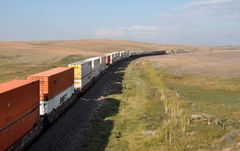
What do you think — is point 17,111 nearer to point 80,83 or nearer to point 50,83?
point 50,83

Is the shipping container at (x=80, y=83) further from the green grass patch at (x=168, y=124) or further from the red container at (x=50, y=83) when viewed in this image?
the red container at (x=50, y=83)

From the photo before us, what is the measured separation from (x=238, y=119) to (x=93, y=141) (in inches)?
466

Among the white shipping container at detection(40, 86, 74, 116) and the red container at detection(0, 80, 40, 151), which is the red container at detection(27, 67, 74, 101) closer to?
the white shipping container at detection(40, 86, 74, 116)

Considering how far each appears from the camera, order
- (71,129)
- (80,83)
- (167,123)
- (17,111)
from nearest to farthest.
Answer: (17,111) → (167,123) → (71,129) → (80,83)

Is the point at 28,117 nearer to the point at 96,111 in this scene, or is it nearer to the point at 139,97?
the point at 96,111

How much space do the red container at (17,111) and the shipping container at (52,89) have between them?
2.29 metres

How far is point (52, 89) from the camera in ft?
93.1

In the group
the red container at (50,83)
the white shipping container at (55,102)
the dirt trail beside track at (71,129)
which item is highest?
the red container at (50,83)

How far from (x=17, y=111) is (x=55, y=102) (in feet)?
29.7

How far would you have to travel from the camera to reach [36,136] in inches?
945

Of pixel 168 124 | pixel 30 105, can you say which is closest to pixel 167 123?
pixel 168 124

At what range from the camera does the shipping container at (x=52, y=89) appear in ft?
87.5

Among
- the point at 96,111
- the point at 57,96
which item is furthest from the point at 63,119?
the point at 96,111

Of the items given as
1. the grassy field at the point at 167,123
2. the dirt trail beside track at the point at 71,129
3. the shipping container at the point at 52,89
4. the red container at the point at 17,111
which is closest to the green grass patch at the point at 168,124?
the grassy field at the point at 167,123
